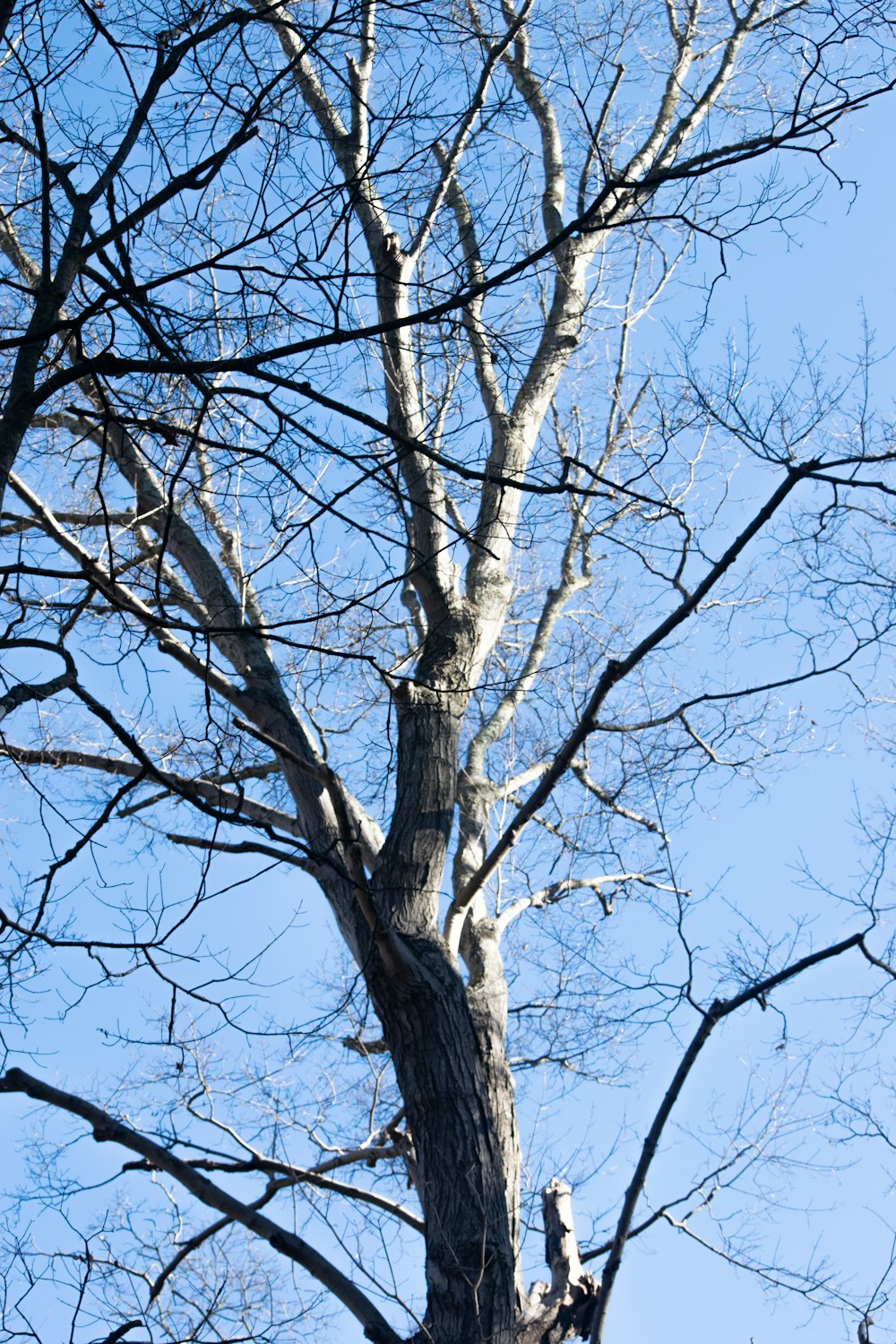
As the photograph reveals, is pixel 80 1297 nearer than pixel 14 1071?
Yes

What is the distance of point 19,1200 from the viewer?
15.3 feet

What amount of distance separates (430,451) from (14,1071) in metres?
2.65

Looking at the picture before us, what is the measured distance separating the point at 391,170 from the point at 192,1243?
4.32 meters

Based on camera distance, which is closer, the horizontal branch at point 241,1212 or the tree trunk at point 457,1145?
the tree trunk at point 457,1145

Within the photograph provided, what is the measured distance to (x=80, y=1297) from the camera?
3156 millimetres

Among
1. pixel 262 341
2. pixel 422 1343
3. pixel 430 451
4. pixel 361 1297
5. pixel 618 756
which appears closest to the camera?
pixel 430 451

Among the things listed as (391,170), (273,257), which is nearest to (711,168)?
(391,170)

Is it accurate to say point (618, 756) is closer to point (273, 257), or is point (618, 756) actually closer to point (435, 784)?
point (435, 784)

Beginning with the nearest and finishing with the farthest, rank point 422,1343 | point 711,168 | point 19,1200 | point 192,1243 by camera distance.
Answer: point 711,168
point 422,1343
point 19,1200
point 192,1243

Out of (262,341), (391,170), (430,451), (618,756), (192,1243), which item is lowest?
(192,1243)

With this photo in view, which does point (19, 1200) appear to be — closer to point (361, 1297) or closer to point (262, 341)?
point (361, 1297)

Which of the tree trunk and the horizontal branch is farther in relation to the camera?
the horizontal branch

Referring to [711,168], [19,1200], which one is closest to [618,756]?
[19,1200]

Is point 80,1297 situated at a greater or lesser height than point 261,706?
lesser
